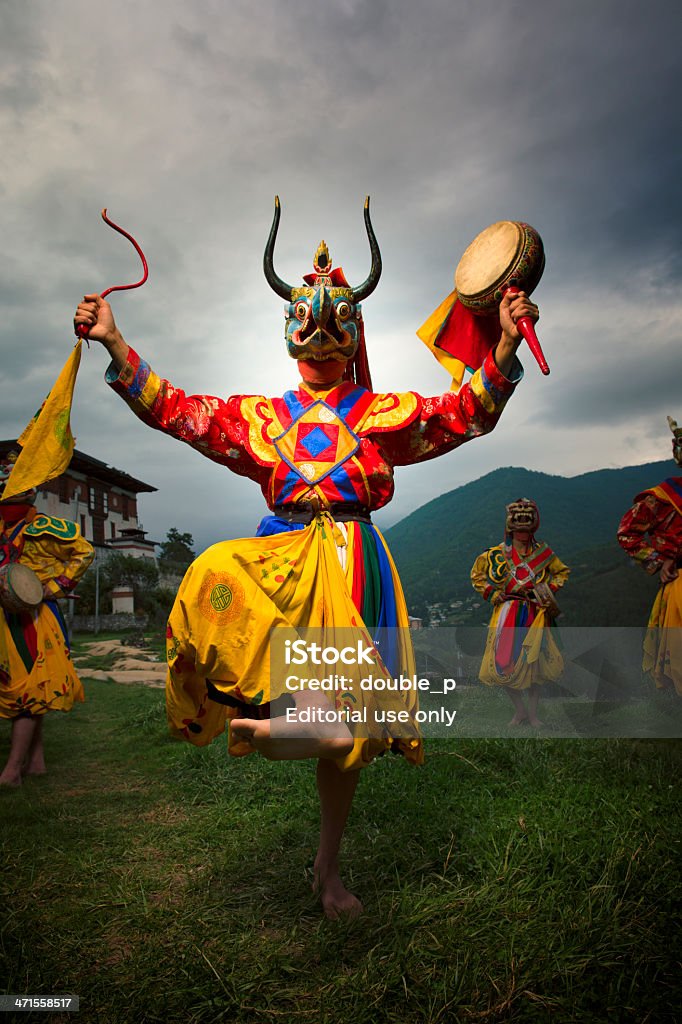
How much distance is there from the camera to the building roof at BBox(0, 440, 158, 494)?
30522 millimetres

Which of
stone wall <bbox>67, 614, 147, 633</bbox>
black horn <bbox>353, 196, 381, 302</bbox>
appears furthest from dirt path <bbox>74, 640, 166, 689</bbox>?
black horn <bbox>353, 196, 381, 302</bbox>

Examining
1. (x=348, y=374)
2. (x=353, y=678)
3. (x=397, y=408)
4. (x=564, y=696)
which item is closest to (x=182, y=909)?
(x=353, y=678)

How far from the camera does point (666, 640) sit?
5.51 metres

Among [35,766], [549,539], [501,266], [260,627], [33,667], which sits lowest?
[35,766]

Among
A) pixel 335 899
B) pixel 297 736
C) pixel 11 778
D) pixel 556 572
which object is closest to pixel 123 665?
pixel 11 778

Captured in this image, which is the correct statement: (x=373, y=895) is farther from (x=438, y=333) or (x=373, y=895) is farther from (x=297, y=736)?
(x=438, y=333)

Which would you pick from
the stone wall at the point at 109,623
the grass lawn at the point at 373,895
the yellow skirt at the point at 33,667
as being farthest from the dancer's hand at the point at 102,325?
the stone wall at the point at 109,623

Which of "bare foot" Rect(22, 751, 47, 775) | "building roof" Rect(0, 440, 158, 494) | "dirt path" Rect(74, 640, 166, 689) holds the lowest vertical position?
"dirt path" Rect(74, 640, 166, 689)

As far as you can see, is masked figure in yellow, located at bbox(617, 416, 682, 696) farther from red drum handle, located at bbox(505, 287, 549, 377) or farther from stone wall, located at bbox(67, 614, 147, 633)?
stone wall, located at bbox(67, 614, 147, 633)

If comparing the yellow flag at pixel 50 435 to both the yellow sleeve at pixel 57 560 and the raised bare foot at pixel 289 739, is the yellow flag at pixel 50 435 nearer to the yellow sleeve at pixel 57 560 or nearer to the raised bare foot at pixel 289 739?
the raised bare foot at pixel 289 739

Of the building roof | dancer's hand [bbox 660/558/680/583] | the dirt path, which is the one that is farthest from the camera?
the building roof

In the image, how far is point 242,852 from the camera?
331cm

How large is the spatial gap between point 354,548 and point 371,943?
1.40 m

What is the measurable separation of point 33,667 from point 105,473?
2960 cm
